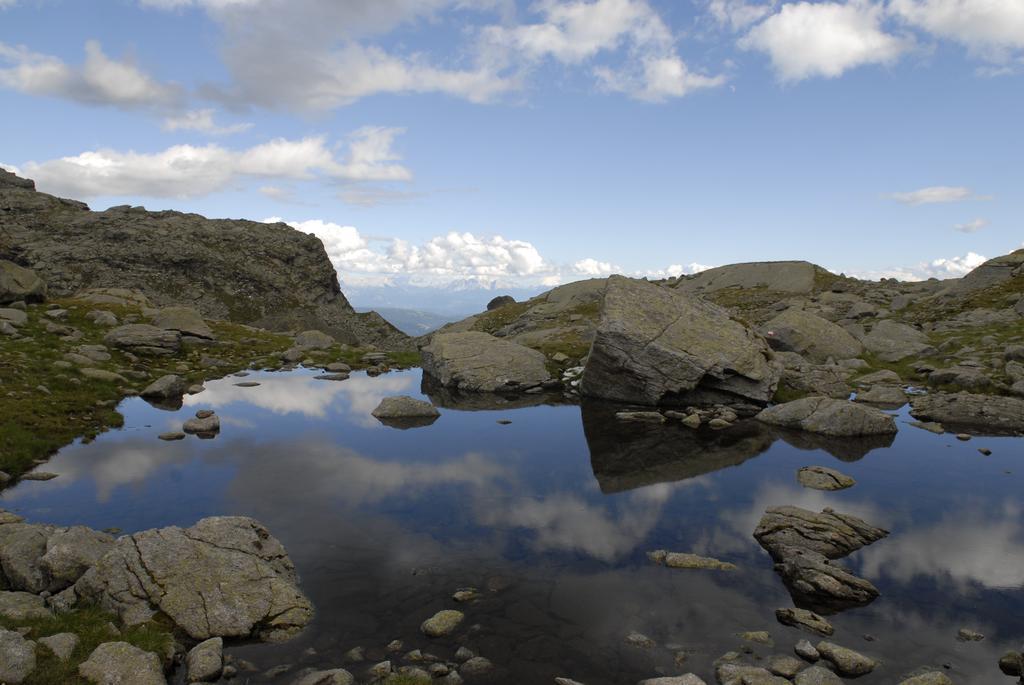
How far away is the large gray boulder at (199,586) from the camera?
14805mm

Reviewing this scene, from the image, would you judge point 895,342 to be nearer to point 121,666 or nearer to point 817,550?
point 817,550

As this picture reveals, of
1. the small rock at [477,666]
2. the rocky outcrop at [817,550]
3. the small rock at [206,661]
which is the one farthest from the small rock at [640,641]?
the small rock at [206,661]

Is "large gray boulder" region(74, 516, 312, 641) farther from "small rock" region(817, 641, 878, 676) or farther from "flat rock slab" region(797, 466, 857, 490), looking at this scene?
"flat rock slab" region(797, 466, 857, 490)

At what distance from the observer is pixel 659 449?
31781mm

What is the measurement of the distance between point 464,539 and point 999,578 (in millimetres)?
16653

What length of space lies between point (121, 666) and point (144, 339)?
45.7 metres

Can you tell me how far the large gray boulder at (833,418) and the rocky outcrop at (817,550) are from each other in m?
13.9

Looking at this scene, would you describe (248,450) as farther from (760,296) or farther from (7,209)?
(7,209)

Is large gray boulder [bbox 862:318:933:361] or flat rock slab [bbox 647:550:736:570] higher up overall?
large gray boulder [bbox 862:318:933:361]

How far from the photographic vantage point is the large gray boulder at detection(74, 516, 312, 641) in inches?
583

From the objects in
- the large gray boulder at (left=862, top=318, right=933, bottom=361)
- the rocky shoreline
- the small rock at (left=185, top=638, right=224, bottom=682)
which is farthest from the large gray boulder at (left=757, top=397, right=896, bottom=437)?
the small rock at (left=185, top=638, right=224, bottom=682)

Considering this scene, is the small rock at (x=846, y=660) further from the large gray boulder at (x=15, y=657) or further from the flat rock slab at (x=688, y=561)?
the large gray boulder at (x=15, y=657)

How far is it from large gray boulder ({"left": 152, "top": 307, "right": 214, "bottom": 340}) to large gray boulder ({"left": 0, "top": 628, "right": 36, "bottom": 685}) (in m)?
51.9

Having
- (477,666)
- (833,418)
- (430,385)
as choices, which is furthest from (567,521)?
(430,385)
